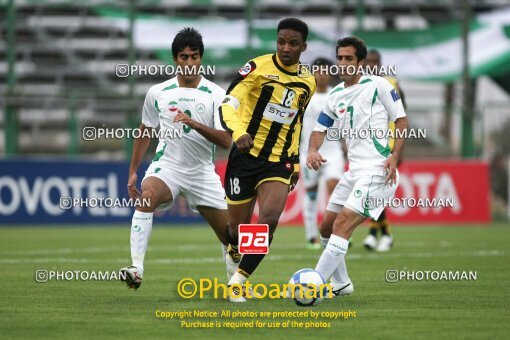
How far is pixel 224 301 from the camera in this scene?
9.09 metres

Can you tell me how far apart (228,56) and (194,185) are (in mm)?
17426

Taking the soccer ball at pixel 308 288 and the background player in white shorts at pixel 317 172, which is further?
the background player in white shorts at pixel 317 172

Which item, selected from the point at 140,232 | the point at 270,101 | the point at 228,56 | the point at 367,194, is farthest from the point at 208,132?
the point at 228,56

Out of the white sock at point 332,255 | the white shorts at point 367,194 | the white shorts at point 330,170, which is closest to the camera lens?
the white sock at point 332,255

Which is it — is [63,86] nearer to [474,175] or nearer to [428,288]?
[474,175]

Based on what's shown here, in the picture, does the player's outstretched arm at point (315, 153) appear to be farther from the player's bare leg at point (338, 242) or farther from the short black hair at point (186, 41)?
the short black hair at point (186, 41)

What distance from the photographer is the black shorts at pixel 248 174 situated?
9188mm

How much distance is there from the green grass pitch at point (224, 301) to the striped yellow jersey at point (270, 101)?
1415 mm

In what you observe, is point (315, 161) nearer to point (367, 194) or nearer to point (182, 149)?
point (367, 194)

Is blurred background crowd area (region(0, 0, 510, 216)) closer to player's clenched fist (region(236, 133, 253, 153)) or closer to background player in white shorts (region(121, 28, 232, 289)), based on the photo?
background player in white shorts (region(121, 28, 232, 289))

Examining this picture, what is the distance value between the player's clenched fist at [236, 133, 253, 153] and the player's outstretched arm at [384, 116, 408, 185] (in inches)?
56.7

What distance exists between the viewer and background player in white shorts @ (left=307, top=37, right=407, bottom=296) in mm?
9258

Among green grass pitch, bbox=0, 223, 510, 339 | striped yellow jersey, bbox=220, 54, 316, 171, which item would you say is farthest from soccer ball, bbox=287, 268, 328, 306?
striped yellow jersey, bbox=220, 54, 316, 171

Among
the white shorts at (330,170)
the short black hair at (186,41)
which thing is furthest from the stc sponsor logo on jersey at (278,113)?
the white shorts at (330,170)
